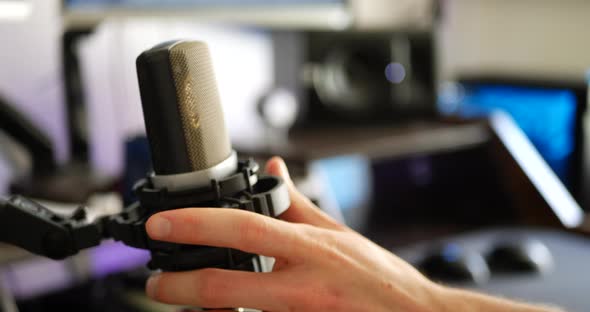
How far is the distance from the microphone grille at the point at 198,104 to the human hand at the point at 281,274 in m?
0.04

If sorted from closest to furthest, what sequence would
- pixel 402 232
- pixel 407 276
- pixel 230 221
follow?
pixel 230 221
pixel 407 276
pixel 402 232

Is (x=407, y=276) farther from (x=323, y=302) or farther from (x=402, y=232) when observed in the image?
(x=402, y=232)

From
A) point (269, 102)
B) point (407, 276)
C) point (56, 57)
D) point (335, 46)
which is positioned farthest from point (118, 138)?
point (407, 276)

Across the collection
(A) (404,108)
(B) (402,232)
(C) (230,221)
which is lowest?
(B) (402,232)

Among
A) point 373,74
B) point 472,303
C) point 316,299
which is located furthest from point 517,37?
point 316,299

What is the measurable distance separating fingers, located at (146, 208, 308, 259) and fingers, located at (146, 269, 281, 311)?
2cm

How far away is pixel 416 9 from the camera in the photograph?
1.96 metres

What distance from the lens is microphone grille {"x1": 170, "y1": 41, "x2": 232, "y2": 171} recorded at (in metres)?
0.34

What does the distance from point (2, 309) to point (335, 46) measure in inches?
34.4

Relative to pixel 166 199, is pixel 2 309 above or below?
below

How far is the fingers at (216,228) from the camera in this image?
0.32m

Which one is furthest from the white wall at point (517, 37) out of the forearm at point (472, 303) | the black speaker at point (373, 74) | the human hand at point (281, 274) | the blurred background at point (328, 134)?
the human hand at point (281, 274)

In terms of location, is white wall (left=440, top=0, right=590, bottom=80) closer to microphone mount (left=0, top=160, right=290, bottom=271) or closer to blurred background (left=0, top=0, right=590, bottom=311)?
blurred background (left=0, top=0, right=590, bottom=311)

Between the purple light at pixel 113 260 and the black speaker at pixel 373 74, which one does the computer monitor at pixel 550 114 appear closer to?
the black speaker at pixel 373 74
